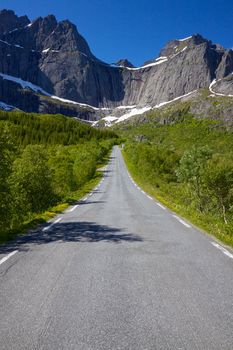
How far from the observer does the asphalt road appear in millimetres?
4289

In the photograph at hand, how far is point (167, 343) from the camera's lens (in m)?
4.13

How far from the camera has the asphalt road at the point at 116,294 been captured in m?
4.29

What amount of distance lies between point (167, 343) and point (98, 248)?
539cm

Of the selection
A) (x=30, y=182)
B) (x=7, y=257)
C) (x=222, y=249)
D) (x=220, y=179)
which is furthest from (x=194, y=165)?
(x=7, y=257)

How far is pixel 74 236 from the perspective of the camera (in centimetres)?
1133

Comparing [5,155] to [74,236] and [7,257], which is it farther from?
[7,257]

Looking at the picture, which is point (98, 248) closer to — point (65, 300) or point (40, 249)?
point (40, 249)

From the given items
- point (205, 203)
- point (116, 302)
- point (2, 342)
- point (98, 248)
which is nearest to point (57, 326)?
point (2, 342)

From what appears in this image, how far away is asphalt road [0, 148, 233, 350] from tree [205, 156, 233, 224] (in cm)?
2207

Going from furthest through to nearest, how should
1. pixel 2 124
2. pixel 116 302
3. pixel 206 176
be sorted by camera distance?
pixel 206 176
pixel 2 124
pixel 116 302

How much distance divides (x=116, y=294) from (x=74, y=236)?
18.7ft

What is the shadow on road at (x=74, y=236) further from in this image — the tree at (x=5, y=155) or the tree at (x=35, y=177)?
the tree at (x=35, y=177)

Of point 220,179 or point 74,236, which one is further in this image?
point 220,179

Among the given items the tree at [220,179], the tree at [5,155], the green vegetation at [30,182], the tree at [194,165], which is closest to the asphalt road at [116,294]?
the green vegetation at [30,182]
